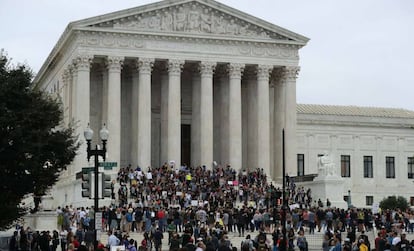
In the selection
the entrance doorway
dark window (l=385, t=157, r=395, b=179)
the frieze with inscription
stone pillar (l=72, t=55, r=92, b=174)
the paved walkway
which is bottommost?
the paved walkway

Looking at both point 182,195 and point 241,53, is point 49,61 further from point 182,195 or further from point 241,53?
point 182,195

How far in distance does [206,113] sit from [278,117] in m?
7.50

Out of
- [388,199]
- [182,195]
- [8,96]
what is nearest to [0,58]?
[8,96]

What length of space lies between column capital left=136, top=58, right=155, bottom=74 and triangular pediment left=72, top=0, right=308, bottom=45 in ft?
7.43

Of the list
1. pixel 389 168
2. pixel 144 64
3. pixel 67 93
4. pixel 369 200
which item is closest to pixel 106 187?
pixel 144 64

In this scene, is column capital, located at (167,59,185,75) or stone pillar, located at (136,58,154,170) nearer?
stone pillar, located at (136,58,154,170)

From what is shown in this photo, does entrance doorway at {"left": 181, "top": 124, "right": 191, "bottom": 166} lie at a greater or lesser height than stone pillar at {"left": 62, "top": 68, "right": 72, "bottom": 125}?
lesser

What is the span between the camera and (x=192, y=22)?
7312 centimetres

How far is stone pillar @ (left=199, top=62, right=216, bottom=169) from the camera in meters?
72.6

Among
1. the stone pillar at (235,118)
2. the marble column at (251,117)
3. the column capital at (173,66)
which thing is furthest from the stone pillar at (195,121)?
the marble column at (251,117)

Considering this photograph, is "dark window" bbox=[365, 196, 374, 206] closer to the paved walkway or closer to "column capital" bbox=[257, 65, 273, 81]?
"column capital" bbox=[257, 65, 273, 81]

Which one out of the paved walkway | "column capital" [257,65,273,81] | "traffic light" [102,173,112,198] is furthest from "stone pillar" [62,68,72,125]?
"traffic light" [102,173,112,198]

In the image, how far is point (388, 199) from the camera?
3378 inches

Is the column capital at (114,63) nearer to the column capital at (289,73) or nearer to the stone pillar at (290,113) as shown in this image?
the column capital at (289,73)
